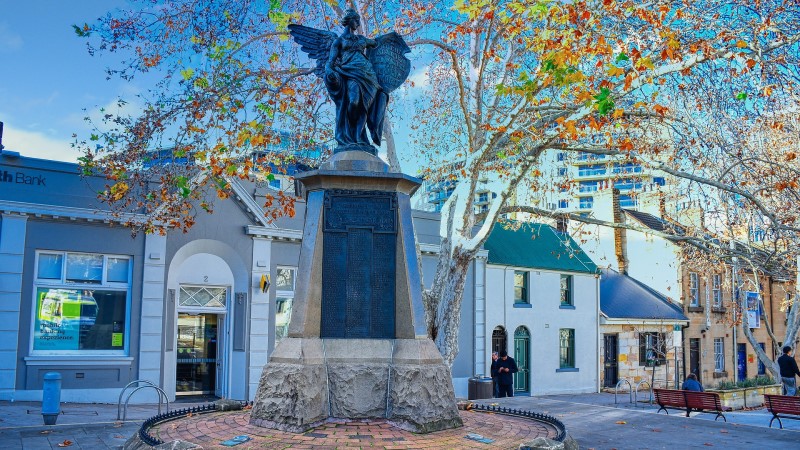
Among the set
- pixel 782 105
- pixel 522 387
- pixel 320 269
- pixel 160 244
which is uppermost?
pixel 782 105

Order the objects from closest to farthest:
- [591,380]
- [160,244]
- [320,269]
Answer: [320,269]
[160,244]
[591,380]

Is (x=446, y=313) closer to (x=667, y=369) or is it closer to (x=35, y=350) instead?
(x=35, y=350)

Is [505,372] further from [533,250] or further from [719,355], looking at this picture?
[719,355]

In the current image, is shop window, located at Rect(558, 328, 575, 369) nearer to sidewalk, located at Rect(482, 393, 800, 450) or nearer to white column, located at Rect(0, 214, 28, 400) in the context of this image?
sidewalk, located at Rect(482, 393, 800, 450)

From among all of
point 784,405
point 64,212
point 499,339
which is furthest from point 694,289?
point 64,212

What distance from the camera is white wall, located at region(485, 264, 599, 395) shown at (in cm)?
2648

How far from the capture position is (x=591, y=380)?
29578 mm

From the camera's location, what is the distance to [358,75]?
9109 mm

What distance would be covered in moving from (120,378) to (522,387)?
1515 cm

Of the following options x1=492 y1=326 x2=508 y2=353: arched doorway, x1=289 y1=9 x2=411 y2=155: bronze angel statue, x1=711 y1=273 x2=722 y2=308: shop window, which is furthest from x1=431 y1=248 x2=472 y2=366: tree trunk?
x1=711 y1=273 x2=722 y2=308: shop window

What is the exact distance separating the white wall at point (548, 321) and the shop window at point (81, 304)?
12746 mm

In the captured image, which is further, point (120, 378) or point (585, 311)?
point (585, 311)

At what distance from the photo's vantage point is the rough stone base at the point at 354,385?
7895 millimetres

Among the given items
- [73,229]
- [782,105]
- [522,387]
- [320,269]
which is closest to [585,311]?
[522,387]
